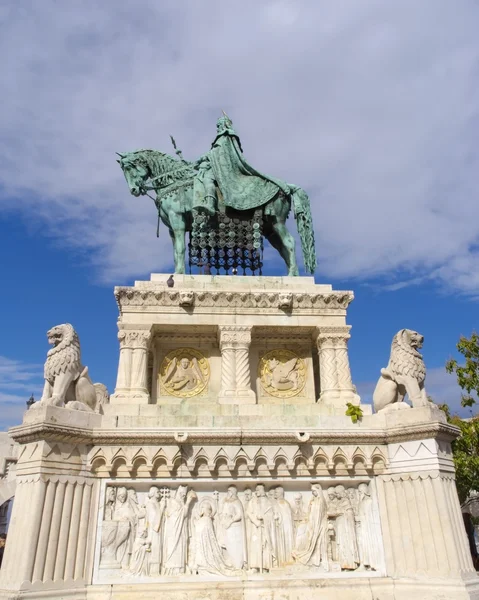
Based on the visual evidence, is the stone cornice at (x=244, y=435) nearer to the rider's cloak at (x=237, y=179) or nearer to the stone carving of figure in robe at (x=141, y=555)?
the stone carving of figure in robe at (x=141, y=555)

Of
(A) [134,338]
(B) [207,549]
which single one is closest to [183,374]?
(A) [134,338]

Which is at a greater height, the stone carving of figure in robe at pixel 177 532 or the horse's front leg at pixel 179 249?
the horse's front leg at pixel 179 249

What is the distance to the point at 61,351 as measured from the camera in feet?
41.4

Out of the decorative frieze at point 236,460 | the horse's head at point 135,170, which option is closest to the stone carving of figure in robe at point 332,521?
the decorative frieze at point 236,460

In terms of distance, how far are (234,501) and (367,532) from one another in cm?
308

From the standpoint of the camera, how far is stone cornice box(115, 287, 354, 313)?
16094 millimetres

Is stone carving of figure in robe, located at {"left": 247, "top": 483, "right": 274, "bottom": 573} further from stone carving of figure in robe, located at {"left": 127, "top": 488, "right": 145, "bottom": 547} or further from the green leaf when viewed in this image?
the green leaf

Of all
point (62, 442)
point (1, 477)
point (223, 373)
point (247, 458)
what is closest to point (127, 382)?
point (223, 373)

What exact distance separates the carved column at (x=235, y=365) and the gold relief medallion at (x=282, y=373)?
2.89 ft

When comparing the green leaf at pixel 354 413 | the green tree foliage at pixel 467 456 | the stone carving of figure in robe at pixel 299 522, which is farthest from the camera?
the green tree foliage at pixel 467 456

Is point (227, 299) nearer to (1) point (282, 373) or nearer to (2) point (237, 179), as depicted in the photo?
(1) point (282, 373)

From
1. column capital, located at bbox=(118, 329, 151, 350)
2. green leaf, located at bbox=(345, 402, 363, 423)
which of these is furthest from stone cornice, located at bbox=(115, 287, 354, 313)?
green leaf, located at bbox=(345, 402, 363, 423)

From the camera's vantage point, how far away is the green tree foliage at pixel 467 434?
2016cm

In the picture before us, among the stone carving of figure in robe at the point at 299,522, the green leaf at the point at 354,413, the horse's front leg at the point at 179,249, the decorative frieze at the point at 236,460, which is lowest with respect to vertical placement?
the stone carving of figure in robe at the point at 299,522
